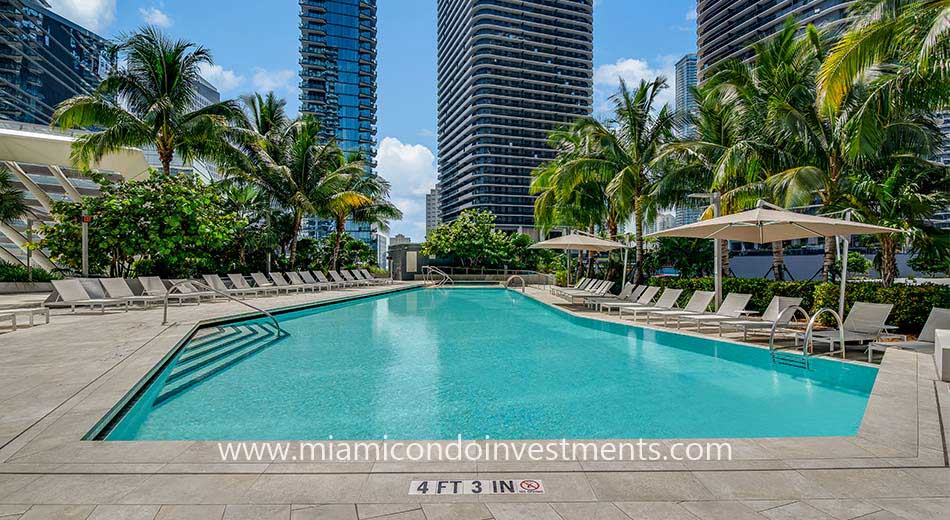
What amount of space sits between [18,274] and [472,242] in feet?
64.2

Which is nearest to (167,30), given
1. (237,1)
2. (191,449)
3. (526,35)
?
(237,1)

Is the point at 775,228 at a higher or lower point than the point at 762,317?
higher

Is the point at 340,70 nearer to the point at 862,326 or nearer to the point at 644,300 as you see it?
the point at 644,300

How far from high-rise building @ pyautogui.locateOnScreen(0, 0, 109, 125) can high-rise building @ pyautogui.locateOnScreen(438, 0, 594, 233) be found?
185 feet

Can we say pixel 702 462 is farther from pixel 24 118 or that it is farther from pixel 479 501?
pixel 24 118

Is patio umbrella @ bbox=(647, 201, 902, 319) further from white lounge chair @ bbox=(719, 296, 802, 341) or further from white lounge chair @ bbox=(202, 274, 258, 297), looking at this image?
white lounge chair @ bbox=(202, 274, 258, 297)

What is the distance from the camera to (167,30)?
14.2 m

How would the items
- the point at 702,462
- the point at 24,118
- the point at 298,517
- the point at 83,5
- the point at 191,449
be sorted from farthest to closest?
the point at 83,5 → the point at 24,118 → the point at 191,449 → the point at 702,462 → the point at 298,517

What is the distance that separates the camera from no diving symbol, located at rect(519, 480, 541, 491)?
2.54 metres

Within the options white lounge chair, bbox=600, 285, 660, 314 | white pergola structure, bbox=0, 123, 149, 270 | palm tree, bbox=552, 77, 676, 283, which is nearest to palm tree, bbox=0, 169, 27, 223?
white pergola structure, bbox=0, 123, 149, 270

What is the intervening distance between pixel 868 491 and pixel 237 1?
1130 inches

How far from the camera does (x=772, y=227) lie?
878 centimetres

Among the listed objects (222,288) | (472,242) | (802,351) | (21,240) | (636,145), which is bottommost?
(802,351)

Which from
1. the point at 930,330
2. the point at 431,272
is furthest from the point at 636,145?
the point at 431,272
